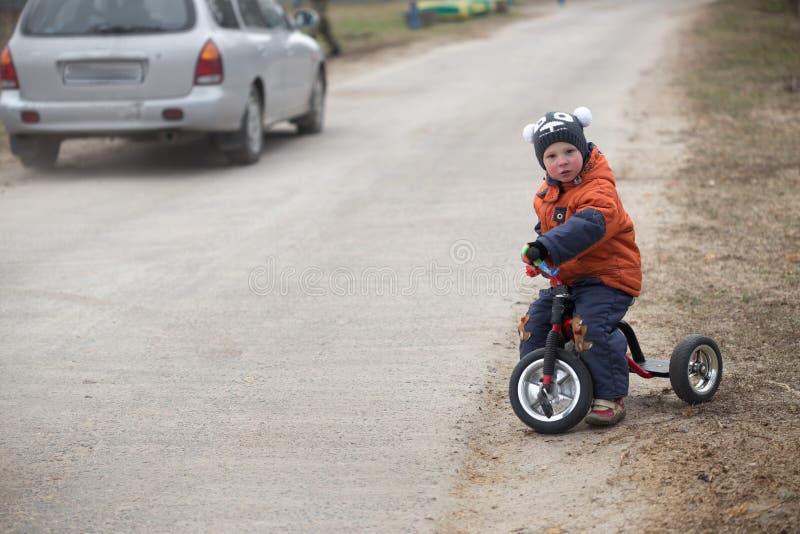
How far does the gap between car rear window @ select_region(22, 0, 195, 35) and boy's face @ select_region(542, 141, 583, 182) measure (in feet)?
22.5

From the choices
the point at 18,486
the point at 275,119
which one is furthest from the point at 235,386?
the point at 275,119

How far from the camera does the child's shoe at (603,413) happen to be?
4590 mm

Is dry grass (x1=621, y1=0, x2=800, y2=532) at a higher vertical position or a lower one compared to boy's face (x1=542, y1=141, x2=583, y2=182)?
lower

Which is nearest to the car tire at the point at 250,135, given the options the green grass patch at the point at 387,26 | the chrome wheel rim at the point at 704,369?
the chrome wheel rim at the point at 704,369

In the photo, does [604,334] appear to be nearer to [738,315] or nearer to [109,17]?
[738,315]

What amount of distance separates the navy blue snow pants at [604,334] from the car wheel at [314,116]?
360 inches

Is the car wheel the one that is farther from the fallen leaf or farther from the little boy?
the fallen leaf

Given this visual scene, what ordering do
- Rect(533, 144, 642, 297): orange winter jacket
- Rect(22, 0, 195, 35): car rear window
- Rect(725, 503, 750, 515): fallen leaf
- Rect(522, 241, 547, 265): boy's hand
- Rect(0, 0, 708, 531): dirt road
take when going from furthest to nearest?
Rect(22, 0, 195, 35): car rear window, Rect(533, 144, 642, 297): orange winter jacket, Rect(522, 241, 547, 265): boy's hand, Rect(0, 0, 708, 531): dirt road, Rect(725, 503, 750, 515): fallen leaf

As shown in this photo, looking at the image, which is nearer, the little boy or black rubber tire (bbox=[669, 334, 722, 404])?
the little boy

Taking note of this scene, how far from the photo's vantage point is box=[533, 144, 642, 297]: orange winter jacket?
4551 mm

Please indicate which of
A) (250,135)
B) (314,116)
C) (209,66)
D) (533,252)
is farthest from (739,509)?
(314,116)

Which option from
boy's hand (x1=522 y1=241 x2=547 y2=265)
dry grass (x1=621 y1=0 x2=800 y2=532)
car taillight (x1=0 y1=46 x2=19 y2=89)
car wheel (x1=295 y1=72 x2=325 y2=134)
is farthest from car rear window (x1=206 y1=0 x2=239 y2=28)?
boy's hand (x1=522 y1=241 x2=547 y2=265)

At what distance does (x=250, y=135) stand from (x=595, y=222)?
7.35 metres

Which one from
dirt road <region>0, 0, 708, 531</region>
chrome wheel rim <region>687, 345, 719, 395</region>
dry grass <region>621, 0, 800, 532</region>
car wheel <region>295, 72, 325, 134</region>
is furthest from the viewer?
car wheel <region>295, 72, 325, 134</region>
